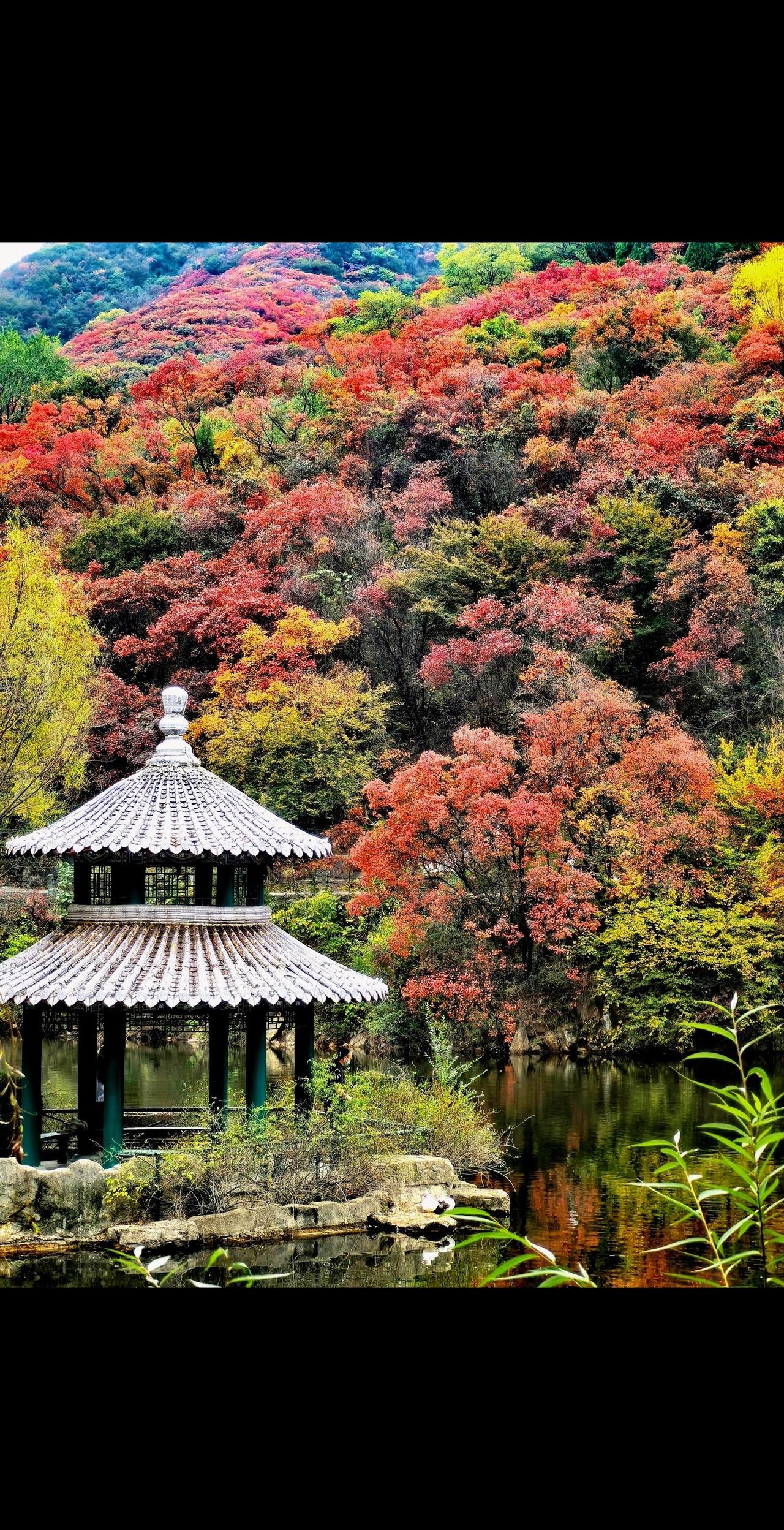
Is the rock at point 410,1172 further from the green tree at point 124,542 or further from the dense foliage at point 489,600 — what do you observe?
the green tree at point 124,542

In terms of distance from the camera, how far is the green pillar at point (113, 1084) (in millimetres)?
8250

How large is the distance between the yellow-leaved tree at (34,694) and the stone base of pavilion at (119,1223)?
7.26 meters

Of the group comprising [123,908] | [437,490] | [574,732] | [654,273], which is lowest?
[123,908]

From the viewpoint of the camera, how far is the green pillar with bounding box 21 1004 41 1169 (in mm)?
8391

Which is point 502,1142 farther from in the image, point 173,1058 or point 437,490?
point 437,490

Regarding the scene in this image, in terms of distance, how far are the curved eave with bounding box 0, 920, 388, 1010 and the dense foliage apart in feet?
16.9

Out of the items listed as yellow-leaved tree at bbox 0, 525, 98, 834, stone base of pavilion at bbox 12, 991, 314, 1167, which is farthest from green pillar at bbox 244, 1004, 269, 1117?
yellow-leaved tree at bbox 0, 525, 98, 834

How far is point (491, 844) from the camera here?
14.1m

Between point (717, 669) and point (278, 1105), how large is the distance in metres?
10.1

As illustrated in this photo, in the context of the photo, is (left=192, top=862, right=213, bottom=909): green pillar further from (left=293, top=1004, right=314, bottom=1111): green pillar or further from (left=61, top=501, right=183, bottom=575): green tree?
(left=61, top=501, right=183, bottom=575): green tree

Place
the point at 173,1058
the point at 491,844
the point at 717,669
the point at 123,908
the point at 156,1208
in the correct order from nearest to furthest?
the point at 156,1208 → the point at 123,908 → the point at 491,844 → the point at 173,1058 → the point at 717,669

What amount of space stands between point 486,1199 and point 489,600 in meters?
10.3

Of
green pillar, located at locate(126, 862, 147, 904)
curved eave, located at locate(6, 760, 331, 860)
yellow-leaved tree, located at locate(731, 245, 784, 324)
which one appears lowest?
green pillar, located at locate(126, 862, 147, 904)

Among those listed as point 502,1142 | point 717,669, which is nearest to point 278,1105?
point 502,1142
